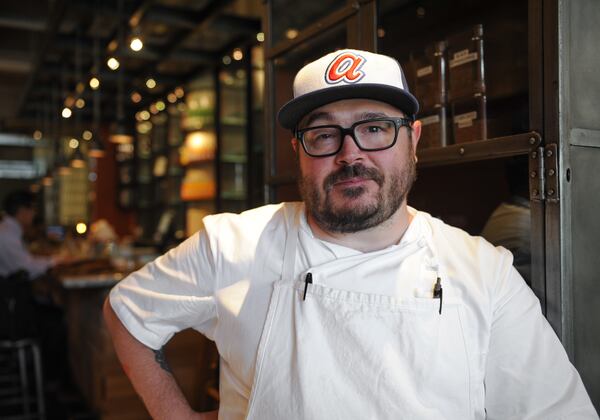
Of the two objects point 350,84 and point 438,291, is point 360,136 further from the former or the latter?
point 438,291

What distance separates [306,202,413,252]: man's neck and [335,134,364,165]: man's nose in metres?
0.18

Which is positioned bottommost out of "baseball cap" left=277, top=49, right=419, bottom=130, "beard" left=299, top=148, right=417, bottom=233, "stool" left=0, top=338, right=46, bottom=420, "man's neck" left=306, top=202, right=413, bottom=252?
"stool" left=0, top=338, right=46, bottom=420

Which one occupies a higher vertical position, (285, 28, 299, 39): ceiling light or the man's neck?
(285, 28, 299, 39): ceiling light

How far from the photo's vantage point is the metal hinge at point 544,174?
1.29 metres

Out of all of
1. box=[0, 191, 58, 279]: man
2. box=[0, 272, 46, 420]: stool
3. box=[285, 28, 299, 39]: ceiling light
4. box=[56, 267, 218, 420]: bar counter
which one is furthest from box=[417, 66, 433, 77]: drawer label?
box=[0, 191, 58, 279]: man

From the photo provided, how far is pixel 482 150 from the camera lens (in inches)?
59.0

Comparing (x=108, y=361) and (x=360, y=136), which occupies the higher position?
(x=360, y=136)

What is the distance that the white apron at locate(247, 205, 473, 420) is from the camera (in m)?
1.26

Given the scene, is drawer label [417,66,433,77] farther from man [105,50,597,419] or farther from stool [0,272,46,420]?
stool [0,272,46,420]

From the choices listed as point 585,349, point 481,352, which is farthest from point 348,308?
point 585,349

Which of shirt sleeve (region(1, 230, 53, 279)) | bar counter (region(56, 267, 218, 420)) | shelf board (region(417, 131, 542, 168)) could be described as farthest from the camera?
shirt sleeve (region(1, 230, 53, 279))

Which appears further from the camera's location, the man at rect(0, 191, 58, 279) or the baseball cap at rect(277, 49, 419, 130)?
the man at rect(0, 191, 58, 279)

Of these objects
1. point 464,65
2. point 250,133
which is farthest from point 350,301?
point 250,133

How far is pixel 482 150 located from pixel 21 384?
4.28 metres
